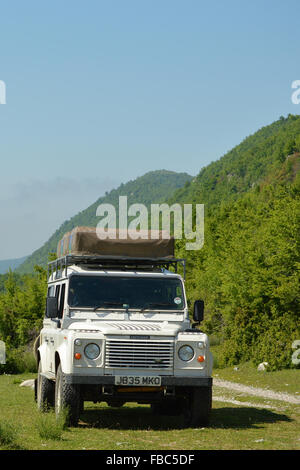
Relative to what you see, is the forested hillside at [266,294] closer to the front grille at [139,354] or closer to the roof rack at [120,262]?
the roof rack at [120,262]

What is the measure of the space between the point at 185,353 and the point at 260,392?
1277cm

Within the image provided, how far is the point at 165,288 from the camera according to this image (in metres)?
12.7

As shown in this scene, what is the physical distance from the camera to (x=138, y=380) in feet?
36.6

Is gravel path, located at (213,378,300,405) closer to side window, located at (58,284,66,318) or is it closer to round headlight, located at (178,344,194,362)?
round headlight, located at (178,344,194,362)

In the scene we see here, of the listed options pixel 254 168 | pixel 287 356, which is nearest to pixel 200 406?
pixel 287 356

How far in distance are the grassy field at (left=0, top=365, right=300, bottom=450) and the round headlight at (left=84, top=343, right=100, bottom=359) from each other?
3.73 ft

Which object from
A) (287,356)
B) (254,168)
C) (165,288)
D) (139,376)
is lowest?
(287,356)

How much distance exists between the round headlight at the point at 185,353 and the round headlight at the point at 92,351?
1347 millimetres

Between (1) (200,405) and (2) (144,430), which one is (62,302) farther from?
(1) (200,405)

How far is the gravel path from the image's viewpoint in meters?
20.2

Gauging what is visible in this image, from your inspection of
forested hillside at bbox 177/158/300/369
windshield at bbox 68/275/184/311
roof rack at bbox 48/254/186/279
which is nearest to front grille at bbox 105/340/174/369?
windshield at bbox 68/275/184/311
